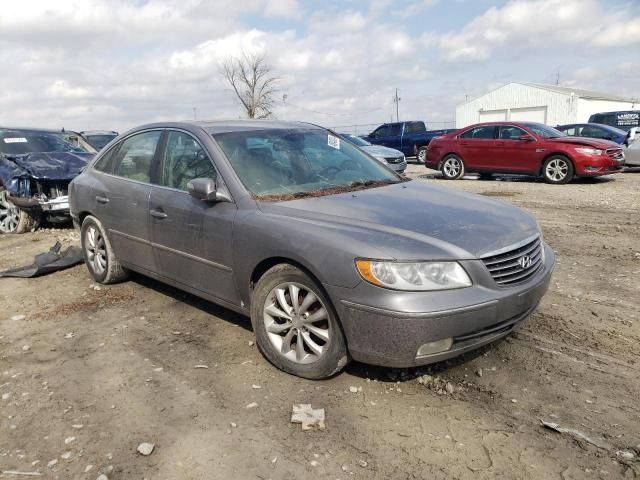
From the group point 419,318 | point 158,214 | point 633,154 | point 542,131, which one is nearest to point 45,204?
point 158,214

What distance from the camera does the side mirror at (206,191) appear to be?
353 centimetres

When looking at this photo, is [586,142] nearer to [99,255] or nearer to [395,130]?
[395,130]

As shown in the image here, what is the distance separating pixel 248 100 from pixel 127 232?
46.0 meters

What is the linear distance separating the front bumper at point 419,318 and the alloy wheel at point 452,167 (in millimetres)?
11931

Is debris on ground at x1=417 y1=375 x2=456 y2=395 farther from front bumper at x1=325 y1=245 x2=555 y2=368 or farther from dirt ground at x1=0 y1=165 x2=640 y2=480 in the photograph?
front bumper at x1=325 y1=245 x2=555 y2=368

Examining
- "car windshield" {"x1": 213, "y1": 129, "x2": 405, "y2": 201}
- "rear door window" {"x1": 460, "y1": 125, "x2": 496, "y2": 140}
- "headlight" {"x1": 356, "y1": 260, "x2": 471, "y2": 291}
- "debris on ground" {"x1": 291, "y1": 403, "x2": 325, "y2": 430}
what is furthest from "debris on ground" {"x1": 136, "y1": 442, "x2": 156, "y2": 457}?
"rear door window" {"x1": 460, "y1": 125, "x2": 496, "y2": 140}

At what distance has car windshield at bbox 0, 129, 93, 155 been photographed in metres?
8.70

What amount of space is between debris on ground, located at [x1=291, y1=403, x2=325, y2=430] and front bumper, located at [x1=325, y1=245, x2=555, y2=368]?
383mm

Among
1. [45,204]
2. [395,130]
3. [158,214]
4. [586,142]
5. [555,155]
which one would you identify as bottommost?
[45,204]

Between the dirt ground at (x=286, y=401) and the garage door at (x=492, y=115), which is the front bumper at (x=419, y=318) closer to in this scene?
the dirt ground at (x=286, y=401)

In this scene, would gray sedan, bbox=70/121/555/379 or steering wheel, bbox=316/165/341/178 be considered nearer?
gray sedan, bbox=70/121/555/379

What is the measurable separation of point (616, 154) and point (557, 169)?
1.41 m

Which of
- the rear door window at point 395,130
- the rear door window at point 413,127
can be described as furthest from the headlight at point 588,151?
the rear door window at point 395,130

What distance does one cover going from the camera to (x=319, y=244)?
2.99 m
